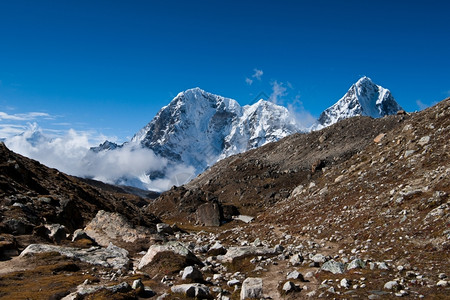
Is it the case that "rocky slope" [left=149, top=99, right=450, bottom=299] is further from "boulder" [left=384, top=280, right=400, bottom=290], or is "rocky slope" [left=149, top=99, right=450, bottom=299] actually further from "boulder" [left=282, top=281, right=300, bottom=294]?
"boulder" [left=282, top=281, right=300, bottom=294]

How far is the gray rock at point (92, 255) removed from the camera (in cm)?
2616

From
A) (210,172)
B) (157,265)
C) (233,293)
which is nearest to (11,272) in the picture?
(157,265)

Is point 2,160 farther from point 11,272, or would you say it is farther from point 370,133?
point 370,133

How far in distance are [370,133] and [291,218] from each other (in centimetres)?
7756

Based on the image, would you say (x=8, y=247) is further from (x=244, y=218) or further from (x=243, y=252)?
(x=244, y=218)

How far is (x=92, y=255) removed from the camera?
2805 cm

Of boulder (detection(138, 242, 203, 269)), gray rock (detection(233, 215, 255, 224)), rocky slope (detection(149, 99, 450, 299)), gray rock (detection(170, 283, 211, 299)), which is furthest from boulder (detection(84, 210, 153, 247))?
gray rock (detection(233, 215, 255, 224))

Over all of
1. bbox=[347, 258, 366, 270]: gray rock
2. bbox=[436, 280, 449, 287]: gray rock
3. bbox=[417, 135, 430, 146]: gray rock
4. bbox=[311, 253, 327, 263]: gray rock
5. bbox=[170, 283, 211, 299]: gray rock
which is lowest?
bbox=[170, 283, 211, 299]: gray rock

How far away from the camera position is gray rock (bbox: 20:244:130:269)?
85.8 feet

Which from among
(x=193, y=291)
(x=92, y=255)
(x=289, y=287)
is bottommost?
(x=193, y=291)

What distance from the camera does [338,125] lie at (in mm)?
131500

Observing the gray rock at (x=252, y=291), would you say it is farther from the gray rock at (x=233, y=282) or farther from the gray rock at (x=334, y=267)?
the gray rock at (x=334, y=267)

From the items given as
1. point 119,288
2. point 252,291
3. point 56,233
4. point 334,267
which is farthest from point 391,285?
point 56,233

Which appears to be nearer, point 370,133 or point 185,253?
→ point 185,253
